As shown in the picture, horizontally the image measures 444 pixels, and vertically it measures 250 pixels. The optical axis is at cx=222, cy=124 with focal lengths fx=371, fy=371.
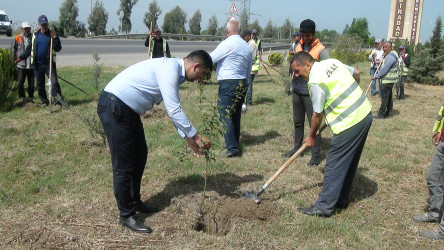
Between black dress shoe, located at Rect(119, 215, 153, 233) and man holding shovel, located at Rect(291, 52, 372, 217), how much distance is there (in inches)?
70.8

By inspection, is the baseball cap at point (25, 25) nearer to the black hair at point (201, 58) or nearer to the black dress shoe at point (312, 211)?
the black hair at point (201, 58)

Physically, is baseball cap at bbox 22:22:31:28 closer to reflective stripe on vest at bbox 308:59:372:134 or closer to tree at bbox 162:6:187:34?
reflective stripe on vest at bbox 308:59:372:134

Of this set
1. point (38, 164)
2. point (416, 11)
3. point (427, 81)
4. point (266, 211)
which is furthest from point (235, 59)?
point (416, 11)

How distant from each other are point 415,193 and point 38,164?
4.98 metres

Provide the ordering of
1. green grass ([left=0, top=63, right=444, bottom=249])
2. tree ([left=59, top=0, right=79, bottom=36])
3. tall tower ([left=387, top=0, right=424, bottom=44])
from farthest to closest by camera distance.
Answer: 1. tree ([left=59, top=0, right=79, bottom=36])
2. tall tower ([left=387, top=0, right=424, bottom=44])
3. green grass ([left=0, top=63, right=444, bottom=249])

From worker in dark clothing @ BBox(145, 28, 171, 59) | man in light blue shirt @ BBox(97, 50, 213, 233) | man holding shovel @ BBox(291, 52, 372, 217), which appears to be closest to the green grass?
man holding shovel @ BBox(291, 52, 372, 217)

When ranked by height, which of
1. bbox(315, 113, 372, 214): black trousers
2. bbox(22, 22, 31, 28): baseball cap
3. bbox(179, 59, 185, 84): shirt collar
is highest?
bbox(22, 22, 31, 28): baseball cap

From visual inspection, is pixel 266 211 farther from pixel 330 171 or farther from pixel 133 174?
pixel 133 174

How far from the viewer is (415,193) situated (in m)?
4.62

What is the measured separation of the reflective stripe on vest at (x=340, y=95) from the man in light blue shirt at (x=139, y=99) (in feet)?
3.60

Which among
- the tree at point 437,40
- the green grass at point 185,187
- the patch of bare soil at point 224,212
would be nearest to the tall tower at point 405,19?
the tree at point 437,40

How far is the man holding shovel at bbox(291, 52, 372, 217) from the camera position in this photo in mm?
3562

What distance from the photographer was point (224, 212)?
12.5 feet

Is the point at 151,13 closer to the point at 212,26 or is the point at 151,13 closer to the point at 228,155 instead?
the point at 212,26
